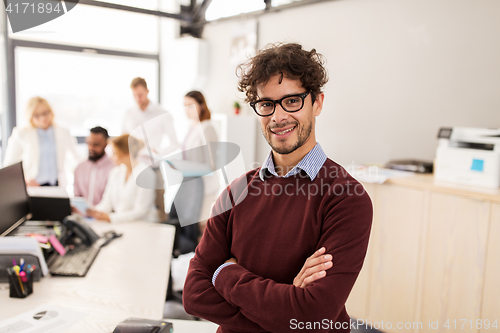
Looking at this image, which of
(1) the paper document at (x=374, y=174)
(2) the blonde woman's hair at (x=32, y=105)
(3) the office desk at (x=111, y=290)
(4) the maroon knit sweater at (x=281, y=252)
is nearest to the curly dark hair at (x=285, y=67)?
(4) the maroon knit sweater at (x=281, y=252)

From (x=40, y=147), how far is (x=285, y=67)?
9.09ft

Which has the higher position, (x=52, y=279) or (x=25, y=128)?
(x=25, y=128)

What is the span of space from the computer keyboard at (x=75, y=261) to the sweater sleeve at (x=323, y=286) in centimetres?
85

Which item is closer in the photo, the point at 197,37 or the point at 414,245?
the point at 414,245

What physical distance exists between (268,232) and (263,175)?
0.22 meters

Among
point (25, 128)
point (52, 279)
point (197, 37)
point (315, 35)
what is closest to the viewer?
point (52, 279)

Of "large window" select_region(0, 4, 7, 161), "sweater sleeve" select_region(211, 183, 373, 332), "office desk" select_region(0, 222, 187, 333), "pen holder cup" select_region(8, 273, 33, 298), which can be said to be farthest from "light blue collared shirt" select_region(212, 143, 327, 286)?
"large window" select_region(0, 4, 7, 161)

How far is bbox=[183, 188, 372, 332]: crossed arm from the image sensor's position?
1.05 m

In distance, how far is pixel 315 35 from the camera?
350 cm

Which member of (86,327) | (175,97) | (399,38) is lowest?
(86,327)

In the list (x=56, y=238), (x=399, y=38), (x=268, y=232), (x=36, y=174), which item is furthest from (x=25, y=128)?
(x=399, y=38)

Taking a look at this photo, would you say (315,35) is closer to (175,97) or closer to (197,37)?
(197,37)

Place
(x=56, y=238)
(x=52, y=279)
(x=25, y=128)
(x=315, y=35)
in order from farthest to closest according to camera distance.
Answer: (x=315, y=35)
(x=25, y=128)
(x=56, y=238)
(x=52, y=279)

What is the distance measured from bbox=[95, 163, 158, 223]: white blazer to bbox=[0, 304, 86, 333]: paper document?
44.9 inches
